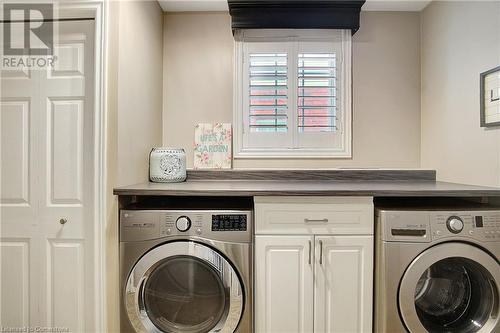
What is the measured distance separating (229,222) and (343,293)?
72cm

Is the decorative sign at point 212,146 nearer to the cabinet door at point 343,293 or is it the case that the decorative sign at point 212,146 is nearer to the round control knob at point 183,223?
the round control knob at point 183,223

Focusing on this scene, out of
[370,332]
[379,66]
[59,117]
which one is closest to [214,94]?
[59,117]

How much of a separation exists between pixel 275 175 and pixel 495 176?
4.21 ft

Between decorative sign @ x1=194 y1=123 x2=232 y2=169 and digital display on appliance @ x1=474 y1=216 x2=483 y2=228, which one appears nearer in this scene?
digital display on appliance @ x1=474 y1=216 x2=483 y2=228

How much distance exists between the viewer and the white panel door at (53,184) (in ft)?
5.15

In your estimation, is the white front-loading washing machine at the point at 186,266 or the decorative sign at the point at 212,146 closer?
the white front-loading washing machine at the point at 186,266

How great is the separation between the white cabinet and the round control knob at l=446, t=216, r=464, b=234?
0.38 metres

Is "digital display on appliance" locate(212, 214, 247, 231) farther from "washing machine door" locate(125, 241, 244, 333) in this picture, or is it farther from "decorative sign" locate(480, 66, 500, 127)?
"decorative sign" locate(480, 66, 500, 127)

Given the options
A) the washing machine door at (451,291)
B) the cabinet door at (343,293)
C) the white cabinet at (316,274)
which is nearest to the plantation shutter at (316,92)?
the white cabinet at (316,274)

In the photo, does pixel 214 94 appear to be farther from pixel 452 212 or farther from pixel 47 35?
pixel 452 212

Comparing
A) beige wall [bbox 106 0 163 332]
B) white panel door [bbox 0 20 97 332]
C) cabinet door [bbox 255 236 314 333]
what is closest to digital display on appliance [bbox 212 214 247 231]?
cabinet door [bbox 255 236 314 333]

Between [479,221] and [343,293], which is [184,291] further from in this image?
[479,221]

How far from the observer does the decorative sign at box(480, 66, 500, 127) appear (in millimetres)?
1519

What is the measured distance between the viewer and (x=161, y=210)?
1.54m
